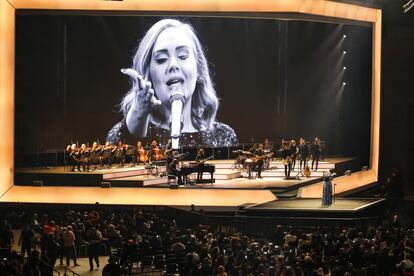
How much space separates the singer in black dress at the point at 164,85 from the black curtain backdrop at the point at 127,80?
14.3 inches

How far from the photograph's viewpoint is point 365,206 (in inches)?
1065

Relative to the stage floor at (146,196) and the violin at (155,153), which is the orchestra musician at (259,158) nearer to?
the stage floor at (146,196)

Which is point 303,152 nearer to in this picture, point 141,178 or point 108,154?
point 141,178

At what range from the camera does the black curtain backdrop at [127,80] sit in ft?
110

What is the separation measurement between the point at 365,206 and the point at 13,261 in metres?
12.8

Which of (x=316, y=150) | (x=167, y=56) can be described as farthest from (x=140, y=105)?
(x=316, y=150)

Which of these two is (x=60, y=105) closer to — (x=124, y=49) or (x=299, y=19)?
(x=124, y=49)

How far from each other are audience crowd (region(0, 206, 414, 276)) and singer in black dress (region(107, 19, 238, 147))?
9.06 meters

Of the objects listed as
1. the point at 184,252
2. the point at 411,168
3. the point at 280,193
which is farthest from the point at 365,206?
the point at 411,168

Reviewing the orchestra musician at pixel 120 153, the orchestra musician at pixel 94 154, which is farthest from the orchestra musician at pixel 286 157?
the orchestra musician at pixel 94 154

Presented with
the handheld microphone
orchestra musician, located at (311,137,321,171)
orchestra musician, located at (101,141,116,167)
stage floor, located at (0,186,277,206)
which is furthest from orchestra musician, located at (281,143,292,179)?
orchestra musician, located at (101,141,116,167)

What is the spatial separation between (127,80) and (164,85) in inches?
56.4

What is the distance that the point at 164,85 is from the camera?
34406 millimetres

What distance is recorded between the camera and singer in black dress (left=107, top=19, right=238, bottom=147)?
34.2 meters
